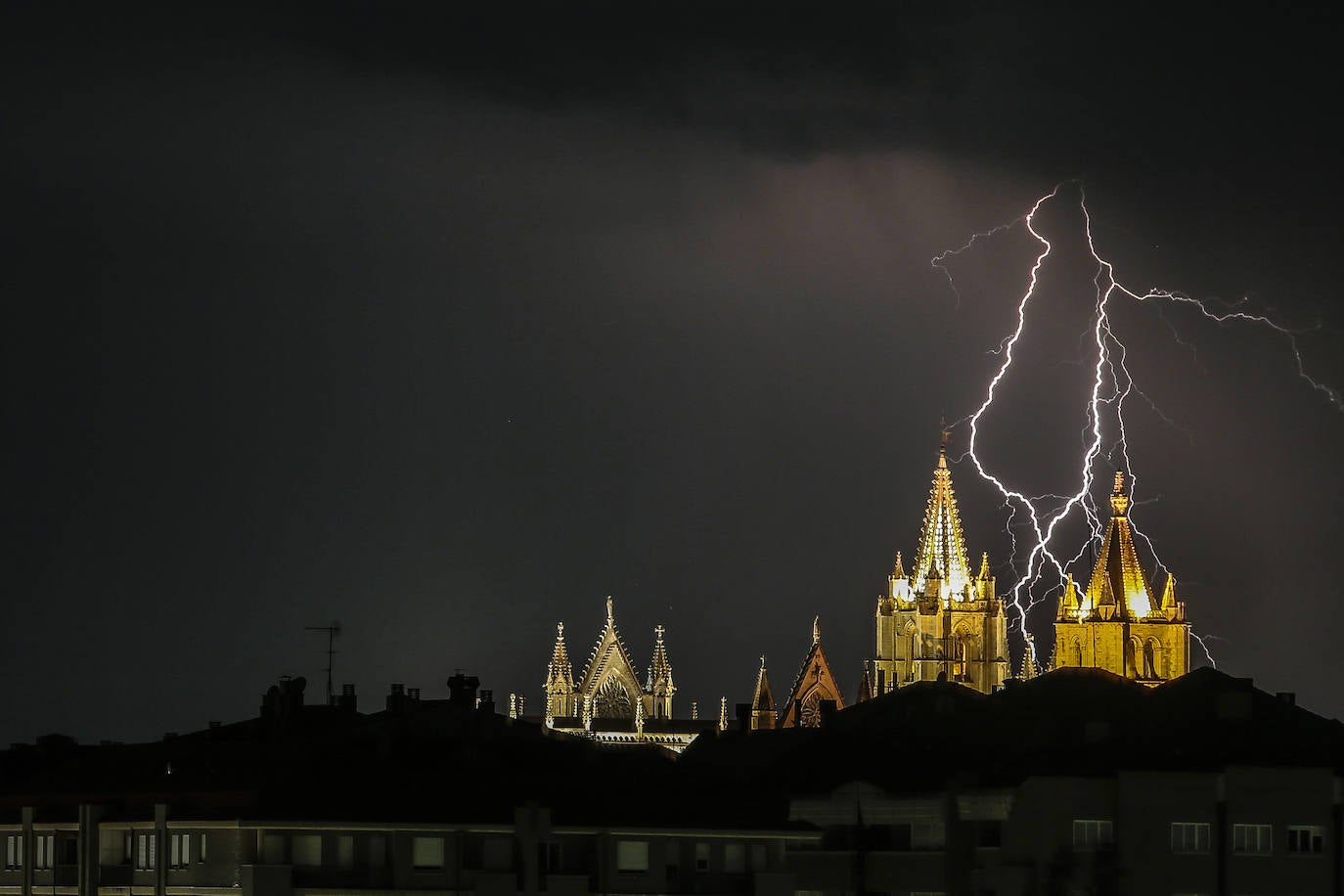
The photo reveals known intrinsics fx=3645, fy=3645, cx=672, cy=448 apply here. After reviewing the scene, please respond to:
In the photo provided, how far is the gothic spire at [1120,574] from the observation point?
482 ft

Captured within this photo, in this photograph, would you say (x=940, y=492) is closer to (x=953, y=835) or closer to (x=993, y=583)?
(x=993, y=583)

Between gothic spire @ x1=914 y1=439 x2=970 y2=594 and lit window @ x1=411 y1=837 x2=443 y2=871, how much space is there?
113 meters

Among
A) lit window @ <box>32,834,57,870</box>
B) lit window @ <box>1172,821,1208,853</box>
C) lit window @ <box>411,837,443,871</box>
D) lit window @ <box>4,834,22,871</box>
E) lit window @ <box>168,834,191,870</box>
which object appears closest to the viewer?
lit window @ <box>1172,821,1208,853</box>

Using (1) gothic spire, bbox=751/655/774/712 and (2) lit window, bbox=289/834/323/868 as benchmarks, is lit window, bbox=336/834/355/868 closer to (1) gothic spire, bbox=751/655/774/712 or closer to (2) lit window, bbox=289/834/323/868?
(2) lit window, bbox=289/834/323/868

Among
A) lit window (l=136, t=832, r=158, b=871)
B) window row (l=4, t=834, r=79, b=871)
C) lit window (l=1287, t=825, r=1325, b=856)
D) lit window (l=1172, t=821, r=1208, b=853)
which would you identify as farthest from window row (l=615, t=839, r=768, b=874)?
window row (l=4, t=834, r=79, b=871)

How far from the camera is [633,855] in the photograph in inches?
2340

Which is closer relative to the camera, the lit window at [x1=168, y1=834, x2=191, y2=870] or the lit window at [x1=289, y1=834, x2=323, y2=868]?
the lit window at [x1=289, y1=834, x2=323, y2=868]

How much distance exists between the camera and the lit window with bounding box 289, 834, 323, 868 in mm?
59344

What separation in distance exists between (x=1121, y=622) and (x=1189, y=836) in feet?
288

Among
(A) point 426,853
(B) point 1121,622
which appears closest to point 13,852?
(A) point 426,853

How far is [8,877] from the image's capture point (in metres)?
64.6

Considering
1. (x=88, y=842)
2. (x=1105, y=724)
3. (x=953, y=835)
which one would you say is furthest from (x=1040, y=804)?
(x=88, y=842)

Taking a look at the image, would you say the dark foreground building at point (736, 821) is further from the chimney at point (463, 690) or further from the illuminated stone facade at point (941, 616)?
the illuminated stone facade at point (941, 616)

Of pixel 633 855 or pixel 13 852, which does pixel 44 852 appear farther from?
pixel 633 855
